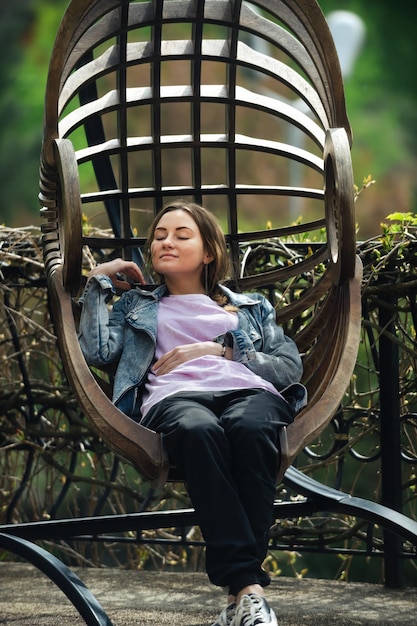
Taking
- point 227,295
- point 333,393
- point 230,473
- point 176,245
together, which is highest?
point 176,245

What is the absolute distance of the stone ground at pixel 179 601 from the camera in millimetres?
2426

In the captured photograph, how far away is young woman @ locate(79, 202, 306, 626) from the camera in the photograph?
5.87ft

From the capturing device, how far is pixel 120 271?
7.46 ft

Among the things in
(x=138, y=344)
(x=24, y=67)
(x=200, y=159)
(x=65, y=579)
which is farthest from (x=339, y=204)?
(x=24, y=67)

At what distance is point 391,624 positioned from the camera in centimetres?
234

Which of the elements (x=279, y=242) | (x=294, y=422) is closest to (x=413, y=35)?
(x=279, y=242)

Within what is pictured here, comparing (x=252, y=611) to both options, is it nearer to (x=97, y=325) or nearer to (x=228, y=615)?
(x=228, y=615)

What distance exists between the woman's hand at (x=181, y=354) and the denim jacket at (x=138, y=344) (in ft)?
0.08

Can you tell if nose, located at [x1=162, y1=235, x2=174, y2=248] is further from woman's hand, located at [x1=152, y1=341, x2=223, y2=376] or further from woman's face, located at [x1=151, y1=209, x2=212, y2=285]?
woman's hand, located at [x1=152, y1=341, x2=223, y2=376]

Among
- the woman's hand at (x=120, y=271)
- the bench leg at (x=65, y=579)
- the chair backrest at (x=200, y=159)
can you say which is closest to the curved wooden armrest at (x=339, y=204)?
the chair backrest at (x=200, y=159)

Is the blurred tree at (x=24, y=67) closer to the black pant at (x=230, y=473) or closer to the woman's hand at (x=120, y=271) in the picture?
the woman's hand at (x=120, y=271)

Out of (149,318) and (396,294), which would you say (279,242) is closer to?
(396,294)

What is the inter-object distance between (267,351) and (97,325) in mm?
381

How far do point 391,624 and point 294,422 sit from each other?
691 mm
